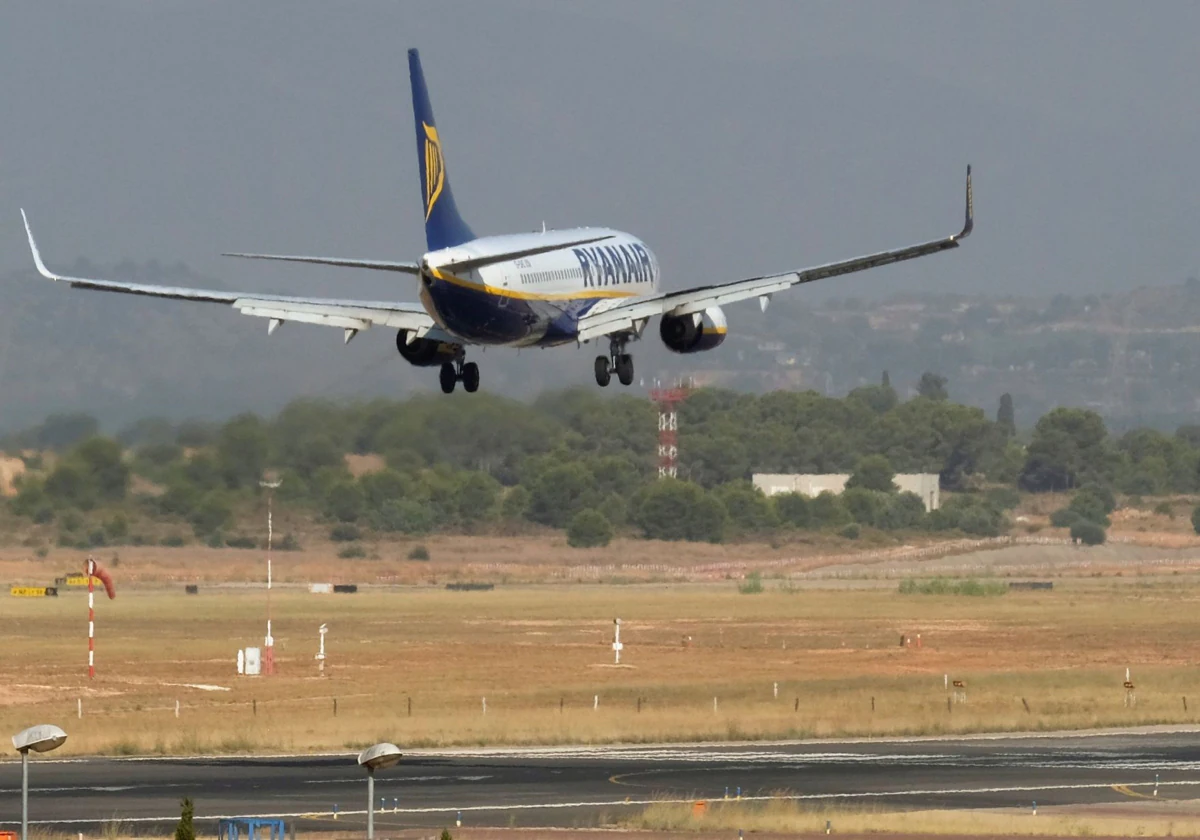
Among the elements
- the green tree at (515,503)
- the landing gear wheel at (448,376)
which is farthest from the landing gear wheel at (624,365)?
the green tree at (515,503)

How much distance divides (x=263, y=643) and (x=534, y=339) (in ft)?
142

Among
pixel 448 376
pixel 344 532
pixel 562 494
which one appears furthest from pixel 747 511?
Result: pixel 448 376

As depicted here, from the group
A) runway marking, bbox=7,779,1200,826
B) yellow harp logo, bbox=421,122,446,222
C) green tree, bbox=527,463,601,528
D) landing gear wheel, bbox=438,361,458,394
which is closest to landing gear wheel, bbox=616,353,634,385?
landing gear wheel, bbox=438,361,458,394

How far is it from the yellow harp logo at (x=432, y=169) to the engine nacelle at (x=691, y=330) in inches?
300

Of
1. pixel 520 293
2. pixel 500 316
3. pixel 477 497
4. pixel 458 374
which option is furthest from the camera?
pixel 477 497

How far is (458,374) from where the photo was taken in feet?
214

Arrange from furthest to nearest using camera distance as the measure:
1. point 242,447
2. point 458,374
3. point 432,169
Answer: point 242,447, point 458,374, point 432,169

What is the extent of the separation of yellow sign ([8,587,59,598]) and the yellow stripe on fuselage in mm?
60469

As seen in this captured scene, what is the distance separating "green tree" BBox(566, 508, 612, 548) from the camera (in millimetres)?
173375

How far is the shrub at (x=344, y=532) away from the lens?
15088 centimetres

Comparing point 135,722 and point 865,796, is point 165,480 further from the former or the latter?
point 865,796

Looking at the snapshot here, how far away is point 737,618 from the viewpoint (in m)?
122

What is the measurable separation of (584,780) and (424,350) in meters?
13.2

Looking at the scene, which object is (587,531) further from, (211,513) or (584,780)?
(584,780)
